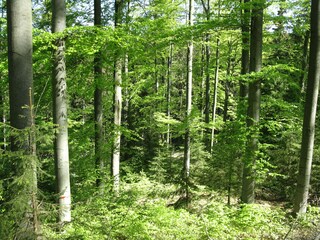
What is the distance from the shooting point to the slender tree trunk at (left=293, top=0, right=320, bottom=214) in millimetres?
6914

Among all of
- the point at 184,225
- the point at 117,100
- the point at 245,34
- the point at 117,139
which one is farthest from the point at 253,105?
the point at 117,139

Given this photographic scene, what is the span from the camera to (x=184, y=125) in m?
11.3

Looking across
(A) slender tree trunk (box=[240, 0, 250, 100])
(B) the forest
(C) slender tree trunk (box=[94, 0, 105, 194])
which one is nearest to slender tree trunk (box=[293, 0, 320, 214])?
(B) the forest

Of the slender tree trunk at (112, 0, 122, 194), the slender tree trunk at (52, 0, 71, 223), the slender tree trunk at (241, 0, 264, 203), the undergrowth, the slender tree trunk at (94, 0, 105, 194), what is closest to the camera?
the undergrowth

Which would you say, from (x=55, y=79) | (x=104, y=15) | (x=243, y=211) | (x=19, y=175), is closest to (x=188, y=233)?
(x=243, y=211)

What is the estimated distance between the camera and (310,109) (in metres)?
7.14

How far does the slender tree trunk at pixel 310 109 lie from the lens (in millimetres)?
6914

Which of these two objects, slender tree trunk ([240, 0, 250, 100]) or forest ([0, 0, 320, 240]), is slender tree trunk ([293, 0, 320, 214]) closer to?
forest ([0, 0, 320, 240])

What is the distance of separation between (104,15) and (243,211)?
7580 millimetres

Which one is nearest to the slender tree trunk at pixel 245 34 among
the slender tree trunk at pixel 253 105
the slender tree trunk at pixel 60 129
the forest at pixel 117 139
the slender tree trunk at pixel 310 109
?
the forest at pixel 117 139

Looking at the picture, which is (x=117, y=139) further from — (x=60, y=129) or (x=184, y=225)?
(x=184, y=225)

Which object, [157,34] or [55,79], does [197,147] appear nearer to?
[157,34]

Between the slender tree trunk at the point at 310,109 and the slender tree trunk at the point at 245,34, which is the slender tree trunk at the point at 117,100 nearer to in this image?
the slender tree trunk at the point at 245,34

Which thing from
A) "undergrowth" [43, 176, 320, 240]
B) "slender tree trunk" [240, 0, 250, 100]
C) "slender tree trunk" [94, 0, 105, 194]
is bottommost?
"undergrowth" [43, 176, 320, 240]
